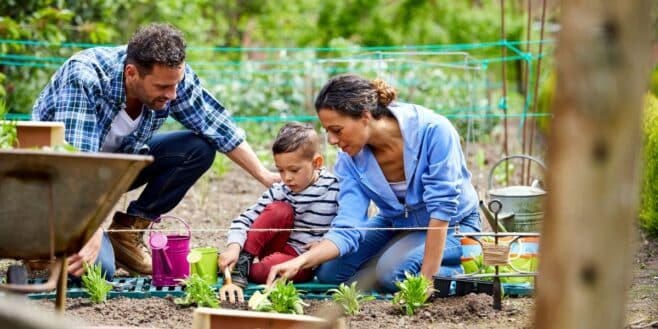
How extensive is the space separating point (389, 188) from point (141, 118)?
50.4 inches

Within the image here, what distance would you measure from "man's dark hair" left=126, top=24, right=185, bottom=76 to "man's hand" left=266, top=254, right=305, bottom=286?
1.05 meters

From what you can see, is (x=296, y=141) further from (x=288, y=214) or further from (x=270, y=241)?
(x=270, y=241)

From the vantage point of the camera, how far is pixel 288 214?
510cm

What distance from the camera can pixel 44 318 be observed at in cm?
206

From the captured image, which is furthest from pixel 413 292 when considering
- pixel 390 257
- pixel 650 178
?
pixel 650 178

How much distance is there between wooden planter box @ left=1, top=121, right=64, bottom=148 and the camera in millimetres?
4318

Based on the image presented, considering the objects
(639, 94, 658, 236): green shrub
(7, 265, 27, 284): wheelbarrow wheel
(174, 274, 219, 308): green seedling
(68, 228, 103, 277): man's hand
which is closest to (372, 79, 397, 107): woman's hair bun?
(174, 274, 219, 308): green seedling

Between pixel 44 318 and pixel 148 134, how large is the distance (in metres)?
3.34

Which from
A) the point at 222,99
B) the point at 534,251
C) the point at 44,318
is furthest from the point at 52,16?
the point at 44,318

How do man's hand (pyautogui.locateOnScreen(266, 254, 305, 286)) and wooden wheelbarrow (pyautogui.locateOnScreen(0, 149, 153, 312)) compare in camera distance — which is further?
man's hand (pyautogui.locateOnScreen(266, 254, 305, 286))

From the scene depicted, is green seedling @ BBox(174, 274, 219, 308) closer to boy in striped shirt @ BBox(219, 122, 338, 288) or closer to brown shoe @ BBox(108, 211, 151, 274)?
boy in striped shirt @ BBox(219, 122, 338, 288)

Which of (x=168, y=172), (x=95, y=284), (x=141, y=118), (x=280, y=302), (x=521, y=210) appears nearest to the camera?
(x=280, y=302)

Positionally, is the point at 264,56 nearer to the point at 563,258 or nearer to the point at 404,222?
the point at 404,222

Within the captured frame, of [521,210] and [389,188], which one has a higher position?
[389,188]
